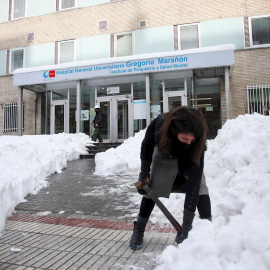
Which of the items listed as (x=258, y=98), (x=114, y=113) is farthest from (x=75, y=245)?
(x=258, y=98)

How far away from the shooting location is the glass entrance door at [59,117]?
14.1 meters

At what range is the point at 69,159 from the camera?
9273 millimetres

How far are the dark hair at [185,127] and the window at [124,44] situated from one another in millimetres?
12724

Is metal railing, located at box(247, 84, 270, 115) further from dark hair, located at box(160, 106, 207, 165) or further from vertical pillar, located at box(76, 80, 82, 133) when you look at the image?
dark hair, located at box(160, 106, 207, 165)

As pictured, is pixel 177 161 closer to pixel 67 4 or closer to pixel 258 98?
pixel 258 98

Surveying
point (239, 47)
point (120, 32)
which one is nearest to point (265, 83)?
point (239, 47)

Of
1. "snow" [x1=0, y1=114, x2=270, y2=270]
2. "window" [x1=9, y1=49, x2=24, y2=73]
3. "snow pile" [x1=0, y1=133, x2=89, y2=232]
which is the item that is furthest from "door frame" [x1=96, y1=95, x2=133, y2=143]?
"window" [x1=9, y1=49, x2=24, y2=73]

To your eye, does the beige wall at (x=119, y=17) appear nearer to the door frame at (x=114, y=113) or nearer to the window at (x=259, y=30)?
the window at (x=259, y=30)

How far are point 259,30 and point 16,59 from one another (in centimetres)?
1377

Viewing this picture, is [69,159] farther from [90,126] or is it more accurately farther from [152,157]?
[152,157]

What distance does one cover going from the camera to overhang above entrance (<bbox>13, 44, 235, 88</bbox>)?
34.8 ft

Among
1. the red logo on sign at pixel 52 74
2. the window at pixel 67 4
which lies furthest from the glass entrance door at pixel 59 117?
the window at pixel 67 4

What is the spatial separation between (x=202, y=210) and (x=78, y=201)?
2.69 metres

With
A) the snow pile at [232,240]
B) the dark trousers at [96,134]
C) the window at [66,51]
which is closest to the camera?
the snow pile at [232,240]
